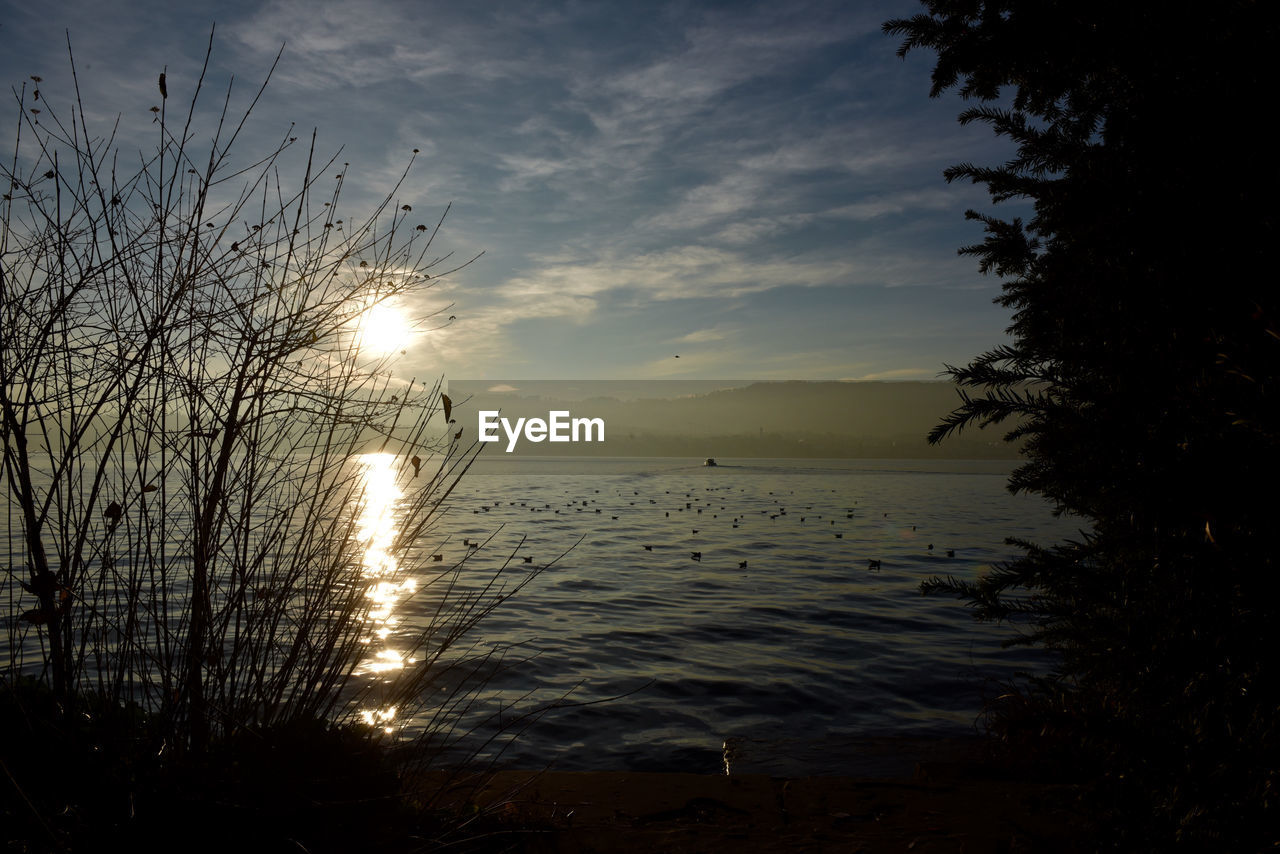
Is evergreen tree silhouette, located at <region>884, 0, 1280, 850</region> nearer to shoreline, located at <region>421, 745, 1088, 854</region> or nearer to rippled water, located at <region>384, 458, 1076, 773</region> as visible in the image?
shoreline, located at <region>421, 745, 1088, 854</region>

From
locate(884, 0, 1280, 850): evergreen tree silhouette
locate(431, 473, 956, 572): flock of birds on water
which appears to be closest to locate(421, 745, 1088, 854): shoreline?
locate(884, 0, 1280, 850): evergreen tree silhouette

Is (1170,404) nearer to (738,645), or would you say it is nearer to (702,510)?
(738,645)

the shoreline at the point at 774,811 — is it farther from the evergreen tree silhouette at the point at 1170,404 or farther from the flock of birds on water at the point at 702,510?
the flock of birds on water at the point at 702,510

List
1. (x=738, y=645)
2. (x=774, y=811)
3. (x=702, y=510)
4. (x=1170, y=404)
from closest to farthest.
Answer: (x=1170, y=404), (x=774, y=811), (x=738, y=645), (x=702, y=510)

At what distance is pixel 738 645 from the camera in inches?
391

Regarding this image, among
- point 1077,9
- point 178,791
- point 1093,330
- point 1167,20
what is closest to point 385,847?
point 178,791

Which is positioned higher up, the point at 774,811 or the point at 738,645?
the point at 774,811

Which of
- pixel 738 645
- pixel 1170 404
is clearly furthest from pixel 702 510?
pixel 1170 404

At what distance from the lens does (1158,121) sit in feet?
8.68

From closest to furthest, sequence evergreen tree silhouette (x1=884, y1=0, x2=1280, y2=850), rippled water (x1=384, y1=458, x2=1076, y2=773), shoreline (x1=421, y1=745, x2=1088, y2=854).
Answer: evergreen tree silhouette (x1=884, y1=0, x2=1280, y2=850), shoreline (x1=421, y1=745, x2=1088, y2=854), rippled water (x1=384, y1=458, x2=1076, y2=773)

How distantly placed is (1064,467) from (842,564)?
48.7 ft

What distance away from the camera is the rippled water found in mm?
6703

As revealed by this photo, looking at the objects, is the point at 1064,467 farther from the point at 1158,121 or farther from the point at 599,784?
the point at 599,784

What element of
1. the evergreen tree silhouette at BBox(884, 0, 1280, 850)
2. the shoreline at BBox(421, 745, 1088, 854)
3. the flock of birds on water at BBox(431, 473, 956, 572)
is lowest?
the flock of birds on water at BBox(431, 473, 956, 572)
